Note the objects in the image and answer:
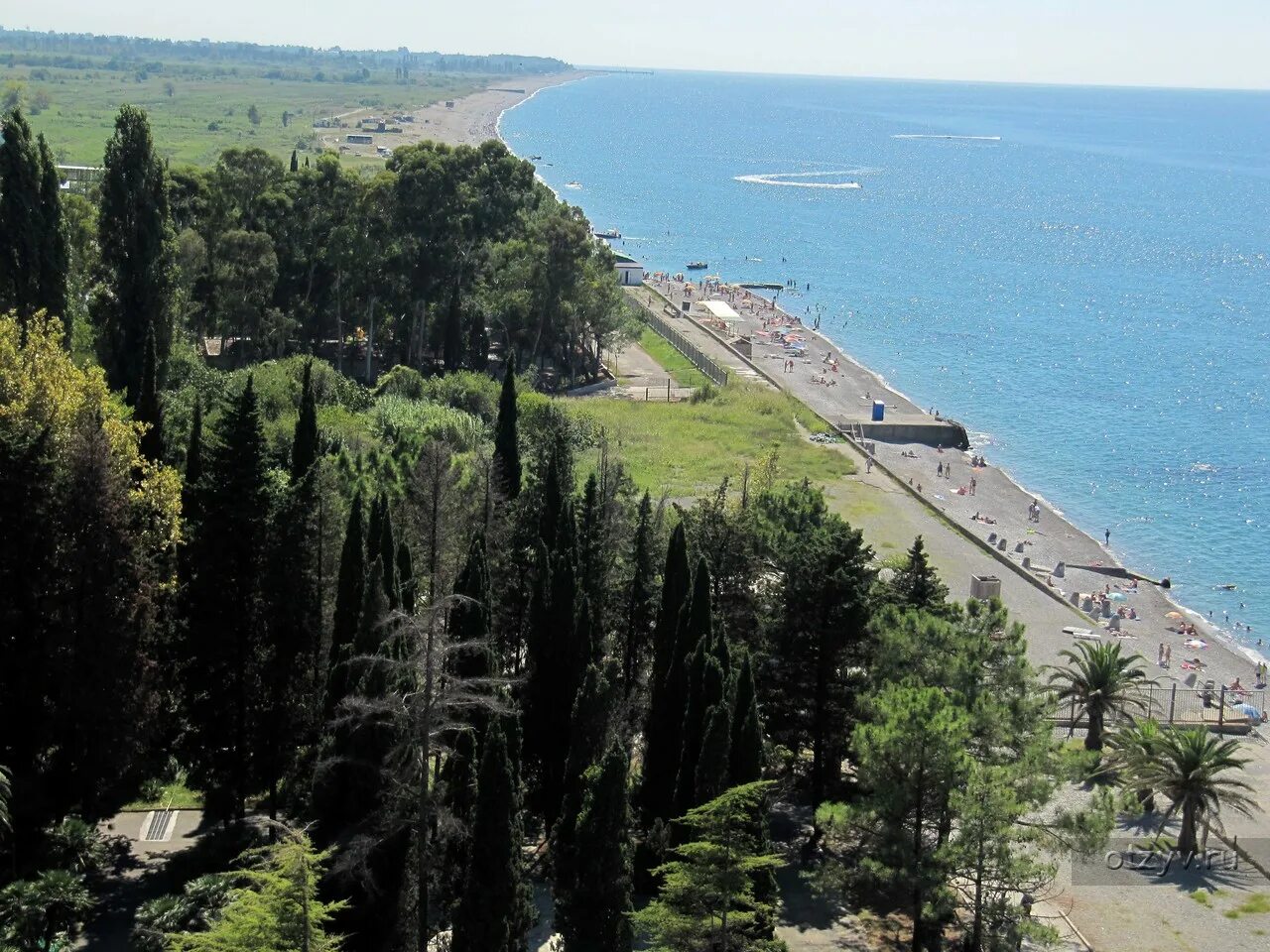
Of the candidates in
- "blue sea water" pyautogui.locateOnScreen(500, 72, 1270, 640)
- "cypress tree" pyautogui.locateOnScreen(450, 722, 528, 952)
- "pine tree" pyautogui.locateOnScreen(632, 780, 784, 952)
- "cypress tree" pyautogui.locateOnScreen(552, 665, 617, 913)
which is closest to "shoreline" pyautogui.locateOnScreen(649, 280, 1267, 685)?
"blue sea water" pyautogui.locateOnScreen(500, 72, 1270, 640)

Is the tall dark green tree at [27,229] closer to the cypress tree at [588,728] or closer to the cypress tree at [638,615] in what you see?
the cypress tree at [638,615]

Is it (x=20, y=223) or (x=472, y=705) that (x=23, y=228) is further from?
(x=472, y=705)

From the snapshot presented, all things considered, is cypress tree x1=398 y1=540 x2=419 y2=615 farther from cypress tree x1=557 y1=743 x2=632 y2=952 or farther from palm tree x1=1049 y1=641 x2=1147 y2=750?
palm tree x1=1049 y1=641 x2=1147 y2=750

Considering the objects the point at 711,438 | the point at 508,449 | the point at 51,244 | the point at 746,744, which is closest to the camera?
the point at 746,744

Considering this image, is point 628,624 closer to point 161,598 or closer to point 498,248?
point 161,598

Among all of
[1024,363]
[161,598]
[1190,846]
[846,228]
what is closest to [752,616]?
[1190,846]

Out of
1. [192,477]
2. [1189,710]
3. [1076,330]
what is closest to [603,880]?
[192,477]
